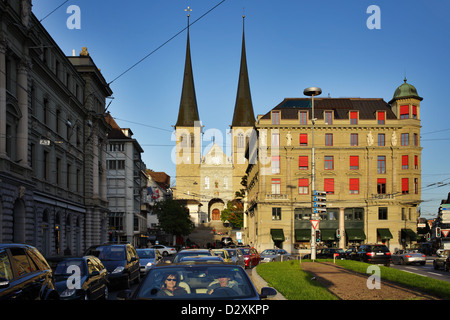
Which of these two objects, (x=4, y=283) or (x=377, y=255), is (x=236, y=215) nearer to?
(x=377, y=255)

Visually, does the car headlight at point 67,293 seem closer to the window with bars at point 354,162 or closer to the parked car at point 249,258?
the parked car at point 249,258

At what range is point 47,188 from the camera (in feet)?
124

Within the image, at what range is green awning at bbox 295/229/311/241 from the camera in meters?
64.4

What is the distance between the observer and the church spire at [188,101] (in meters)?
123

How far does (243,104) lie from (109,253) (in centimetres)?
10527

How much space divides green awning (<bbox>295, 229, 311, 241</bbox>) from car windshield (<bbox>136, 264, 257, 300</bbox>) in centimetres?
5765

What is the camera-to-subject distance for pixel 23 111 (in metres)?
31.2

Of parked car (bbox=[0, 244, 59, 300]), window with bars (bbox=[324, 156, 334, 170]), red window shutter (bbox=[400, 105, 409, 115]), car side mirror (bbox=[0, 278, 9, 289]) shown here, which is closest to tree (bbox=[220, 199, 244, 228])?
window with bars (bbox=[324, 156, 334, 170])

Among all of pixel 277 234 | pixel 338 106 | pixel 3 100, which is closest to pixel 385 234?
pixel 277 234

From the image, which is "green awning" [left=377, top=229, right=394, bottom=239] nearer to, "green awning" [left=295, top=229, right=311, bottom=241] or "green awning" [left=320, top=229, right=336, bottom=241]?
"green awning" [left=320, top=229, right=336, bottom=241]

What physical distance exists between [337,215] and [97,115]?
104ft

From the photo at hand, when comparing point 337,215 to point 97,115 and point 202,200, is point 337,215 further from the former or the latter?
point 202,200

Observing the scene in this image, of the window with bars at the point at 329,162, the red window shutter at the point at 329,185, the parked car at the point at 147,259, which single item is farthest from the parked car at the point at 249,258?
the window with bars at the point at 329,162

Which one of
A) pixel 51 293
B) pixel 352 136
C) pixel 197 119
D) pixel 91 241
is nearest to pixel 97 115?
pixel 91 241
